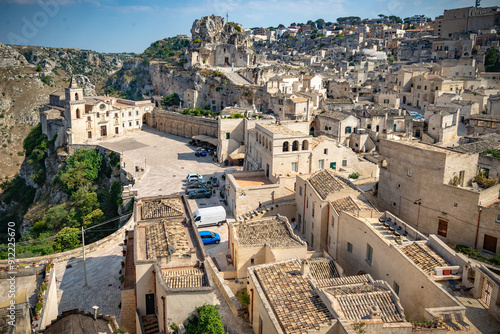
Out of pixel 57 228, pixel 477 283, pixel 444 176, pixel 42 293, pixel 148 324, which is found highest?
pixel 444 176

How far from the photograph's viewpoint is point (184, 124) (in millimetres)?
58688

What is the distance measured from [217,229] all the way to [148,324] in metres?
11.6

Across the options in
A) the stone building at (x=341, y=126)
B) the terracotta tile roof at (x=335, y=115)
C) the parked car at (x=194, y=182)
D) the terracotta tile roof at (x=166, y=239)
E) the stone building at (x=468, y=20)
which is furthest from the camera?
the stone building at (x=468, y=20)

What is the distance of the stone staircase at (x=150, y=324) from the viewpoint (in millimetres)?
16848

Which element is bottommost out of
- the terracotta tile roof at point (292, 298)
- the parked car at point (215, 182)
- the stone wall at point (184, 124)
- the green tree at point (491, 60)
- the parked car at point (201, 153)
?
the parked car at point (215, 182)

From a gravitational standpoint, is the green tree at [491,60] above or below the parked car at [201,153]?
above

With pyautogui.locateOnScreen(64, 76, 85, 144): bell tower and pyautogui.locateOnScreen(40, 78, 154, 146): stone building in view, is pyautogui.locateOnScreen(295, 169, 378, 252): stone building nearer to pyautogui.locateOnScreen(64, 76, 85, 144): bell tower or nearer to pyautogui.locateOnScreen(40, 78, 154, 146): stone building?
pyautogui.locateOnScreen(64, 76, 85, 144): bell tower

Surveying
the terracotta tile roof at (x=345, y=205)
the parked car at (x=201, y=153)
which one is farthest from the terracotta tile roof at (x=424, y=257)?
the parked car at (x=201, y=153)

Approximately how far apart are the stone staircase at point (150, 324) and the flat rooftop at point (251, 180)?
15.1 metres

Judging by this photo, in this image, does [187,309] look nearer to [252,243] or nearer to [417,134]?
[252,243]

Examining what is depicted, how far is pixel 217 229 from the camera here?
28.3 meters

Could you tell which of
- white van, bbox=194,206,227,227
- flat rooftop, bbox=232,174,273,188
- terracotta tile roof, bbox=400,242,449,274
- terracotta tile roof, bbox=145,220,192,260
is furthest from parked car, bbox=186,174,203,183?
terracotta tile roof, bbox=400,242,449,274

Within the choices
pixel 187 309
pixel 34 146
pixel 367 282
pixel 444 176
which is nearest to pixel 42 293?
pixel 187 309

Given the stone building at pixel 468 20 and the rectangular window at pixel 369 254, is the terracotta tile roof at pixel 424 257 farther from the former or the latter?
the stone building at pixel 468 20
